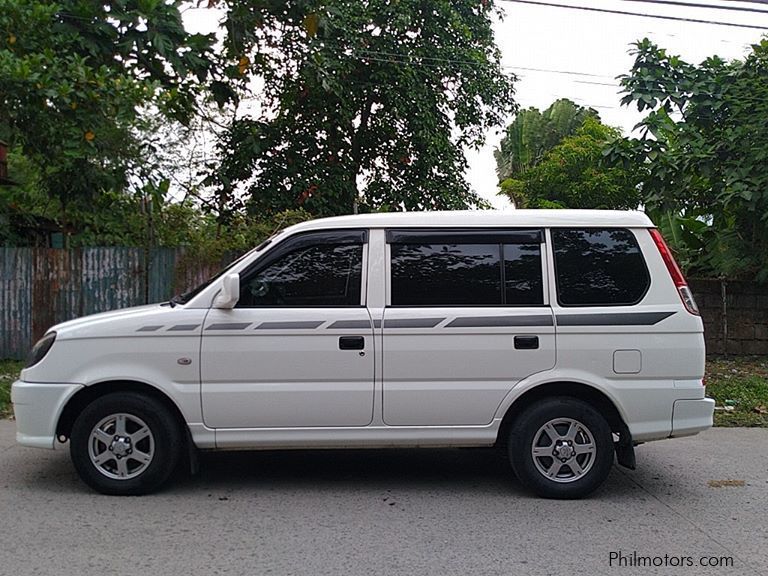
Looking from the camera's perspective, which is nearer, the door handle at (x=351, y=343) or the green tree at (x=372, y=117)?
the door handle at (x=351, y=343)

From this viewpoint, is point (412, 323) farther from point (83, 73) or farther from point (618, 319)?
point (83, 73)

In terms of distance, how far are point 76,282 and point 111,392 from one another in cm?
670

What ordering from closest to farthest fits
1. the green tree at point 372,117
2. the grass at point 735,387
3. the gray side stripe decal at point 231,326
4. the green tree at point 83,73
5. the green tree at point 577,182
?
the gray side stripe decal at point 231,326, the grass at point 735,387, the green tree at point 83,73, the green tree at point 372,117, the green tree at point 577,182

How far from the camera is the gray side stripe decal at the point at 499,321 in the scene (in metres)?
5.66

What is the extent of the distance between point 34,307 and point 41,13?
439cm

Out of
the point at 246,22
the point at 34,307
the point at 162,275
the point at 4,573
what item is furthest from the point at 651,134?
the point at 4,573

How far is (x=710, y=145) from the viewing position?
12172mm

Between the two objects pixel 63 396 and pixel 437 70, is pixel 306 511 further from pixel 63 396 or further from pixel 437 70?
pixel 437 70

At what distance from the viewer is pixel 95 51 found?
10273 mm

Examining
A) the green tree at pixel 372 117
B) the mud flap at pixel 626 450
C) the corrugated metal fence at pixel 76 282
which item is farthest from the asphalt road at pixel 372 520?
the green tree at pixel 372 117

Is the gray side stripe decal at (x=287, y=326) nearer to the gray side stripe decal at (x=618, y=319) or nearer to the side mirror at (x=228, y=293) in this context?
the side mirror at (x=228, y=293)

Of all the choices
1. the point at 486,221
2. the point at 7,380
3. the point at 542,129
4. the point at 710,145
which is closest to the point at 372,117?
the point at 710,145

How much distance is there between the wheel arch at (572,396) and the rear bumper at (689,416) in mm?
360

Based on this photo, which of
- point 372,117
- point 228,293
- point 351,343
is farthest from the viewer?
point 372,117
